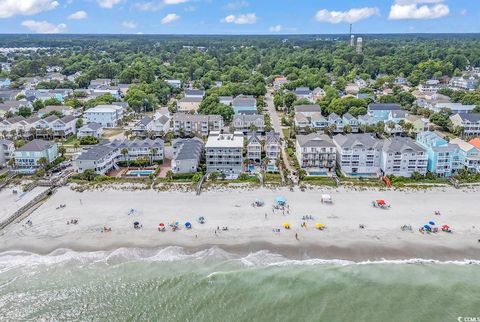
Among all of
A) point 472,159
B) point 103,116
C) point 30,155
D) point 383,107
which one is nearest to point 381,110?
point 383,107

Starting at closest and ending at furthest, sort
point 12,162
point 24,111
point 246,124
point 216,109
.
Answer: point 12,162 < point 246,124 < point 216,109 < point 24,111

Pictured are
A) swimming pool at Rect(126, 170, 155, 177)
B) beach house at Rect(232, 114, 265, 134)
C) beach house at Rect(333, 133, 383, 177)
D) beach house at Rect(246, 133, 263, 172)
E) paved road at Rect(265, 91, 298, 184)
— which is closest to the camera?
beach house at Rect(333, 133, 383, 177)

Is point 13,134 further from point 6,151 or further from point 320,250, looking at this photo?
point 320,250

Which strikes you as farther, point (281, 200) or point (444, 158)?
point (444, 158)

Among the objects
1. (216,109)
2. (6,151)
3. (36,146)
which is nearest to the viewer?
(36,146)

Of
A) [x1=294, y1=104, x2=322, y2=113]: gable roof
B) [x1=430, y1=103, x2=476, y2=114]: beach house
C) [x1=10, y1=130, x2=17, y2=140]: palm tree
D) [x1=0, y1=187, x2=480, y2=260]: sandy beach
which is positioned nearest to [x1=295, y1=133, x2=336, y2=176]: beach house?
[x1=0, y1=187, x2=480, y2=260]: sandy beach

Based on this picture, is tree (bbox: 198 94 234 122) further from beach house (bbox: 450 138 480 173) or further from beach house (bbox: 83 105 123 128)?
beach house (bbox: 450 138 480 173)

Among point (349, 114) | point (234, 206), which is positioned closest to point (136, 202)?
point (234, 206)

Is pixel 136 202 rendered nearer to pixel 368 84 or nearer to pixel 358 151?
pixel 358 151
